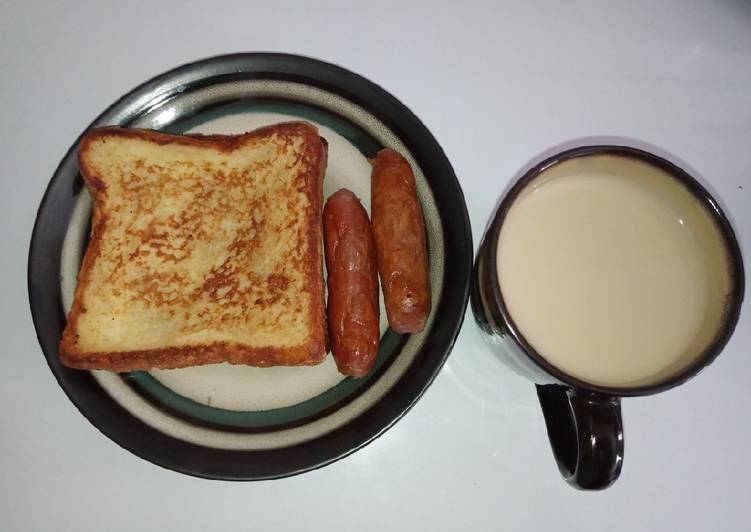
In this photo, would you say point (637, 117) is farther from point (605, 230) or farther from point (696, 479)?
point (696, 479)

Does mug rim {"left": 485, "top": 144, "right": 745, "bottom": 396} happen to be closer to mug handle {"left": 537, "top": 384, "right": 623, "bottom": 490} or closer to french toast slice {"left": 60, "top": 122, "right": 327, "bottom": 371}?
mug handle {"left": 537, "top": 384, "right": 623, "bottom": 490}

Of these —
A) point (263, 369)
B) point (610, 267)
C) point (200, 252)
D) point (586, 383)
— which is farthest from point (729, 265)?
point (200, 252)

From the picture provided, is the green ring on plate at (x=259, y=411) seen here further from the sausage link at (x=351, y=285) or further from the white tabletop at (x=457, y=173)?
the white tabletop at (x=457, y=173)

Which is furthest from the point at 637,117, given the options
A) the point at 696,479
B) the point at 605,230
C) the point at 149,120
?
the point at 149,120

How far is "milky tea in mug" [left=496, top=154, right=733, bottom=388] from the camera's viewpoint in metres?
0.93

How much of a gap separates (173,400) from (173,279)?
0.25 m

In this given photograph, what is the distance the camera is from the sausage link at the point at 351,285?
1.06 m

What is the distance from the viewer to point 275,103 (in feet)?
4.02

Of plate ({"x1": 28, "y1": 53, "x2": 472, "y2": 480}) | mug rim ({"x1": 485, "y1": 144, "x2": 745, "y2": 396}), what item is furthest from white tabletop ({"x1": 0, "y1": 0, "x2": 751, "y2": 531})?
mug rim ({"x1": 485, "y1": 144, "x2": 745, "y2": 396})

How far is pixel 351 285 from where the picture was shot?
1.09 metres

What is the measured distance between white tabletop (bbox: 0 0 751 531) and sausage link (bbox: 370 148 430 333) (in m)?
0.23

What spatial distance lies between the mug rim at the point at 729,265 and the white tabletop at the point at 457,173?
1.32 ft

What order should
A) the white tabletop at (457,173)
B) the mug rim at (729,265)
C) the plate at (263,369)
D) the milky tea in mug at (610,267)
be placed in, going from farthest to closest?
the white tabletop at (457,173) → the plate at (263,369) → the milky tea in mug at (610,267) → the mug rim at (729,265)

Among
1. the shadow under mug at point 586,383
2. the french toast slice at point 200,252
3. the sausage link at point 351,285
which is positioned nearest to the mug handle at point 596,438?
the shadow under mug at point 586,383
